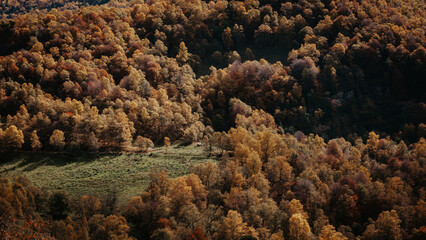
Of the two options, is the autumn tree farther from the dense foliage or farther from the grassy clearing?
the dense foliage

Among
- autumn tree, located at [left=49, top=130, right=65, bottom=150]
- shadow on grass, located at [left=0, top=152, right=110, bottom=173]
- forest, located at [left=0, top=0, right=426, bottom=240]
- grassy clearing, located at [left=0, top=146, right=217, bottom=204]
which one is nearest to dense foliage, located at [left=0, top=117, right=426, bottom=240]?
forest, located at [left=0, top=0, right=426, bottom=240]

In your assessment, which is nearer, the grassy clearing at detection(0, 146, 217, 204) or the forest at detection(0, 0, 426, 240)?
the forest at detection(0, 0, 426, 240)

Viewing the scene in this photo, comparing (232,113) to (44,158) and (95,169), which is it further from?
(44,158)

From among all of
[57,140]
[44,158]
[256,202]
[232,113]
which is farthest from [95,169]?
[232,113]

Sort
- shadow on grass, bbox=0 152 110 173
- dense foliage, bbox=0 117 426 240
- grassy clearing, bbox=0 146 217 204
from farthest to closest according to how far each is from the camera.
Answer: shadow on grass, bbox=0 152 110 173 < grassy clearing, bbox=0 146 217 204 < dense foliage, bbox=0 117 426 240

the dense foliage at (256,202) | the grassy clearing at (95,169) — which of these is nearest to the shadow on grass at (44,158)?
the grassy clearing at (95,169)

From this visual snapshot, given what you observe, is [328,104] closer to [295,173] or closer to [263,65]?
[263,65]
